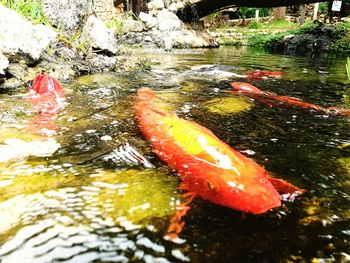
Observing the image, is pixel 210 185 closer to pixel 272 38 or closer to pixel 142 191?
pixel 142 191

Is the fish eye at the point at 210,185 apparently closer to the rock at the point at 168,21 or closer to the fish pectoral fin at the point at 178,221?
the fish pectoral fin at the point at 178,221

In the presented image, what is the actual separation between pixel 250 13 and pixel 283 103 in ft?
97.8

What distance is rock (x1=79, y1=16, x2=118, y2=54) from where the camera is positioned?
25.0 ft

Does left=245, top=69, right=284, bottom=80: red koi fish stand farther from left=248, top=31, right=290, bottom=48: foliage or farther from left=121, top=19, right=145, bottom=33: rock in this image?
left=248, top=31, right=290, bottom=48: foliage

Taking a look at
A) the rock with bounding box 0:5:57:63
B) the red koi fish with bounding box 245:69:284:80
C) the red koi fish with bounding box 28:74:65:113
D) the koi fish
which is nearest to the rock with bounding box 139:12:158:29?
the red koi fish with bounding box 245:69:284:80

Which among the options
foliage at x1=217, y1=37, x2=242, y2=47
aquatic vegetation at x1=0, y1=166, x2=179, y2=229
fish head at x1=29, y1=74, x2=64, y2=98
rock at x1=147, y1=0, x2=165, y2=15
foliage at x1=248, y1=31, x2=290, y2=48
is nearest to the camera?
aquatic vegetation at x1=0, y1=166, x2=179, y2=229

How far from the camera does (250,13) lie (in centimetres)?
3188

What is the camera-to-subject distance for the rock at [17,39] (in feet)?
17.4

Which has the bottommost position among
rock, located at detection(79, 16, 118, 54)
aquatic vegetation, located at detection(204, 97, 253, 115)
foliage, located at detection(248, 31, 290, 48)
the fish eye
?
aquatic vegetation, located at detection(204, 97, 253, 115)

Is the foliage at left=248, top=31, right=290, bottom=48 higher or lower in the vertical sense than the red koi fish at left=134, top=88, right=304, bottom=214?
higher

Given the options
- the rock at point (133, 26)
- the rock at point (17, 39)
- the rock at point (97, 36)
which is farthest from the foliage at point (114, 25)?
the rock at point (17, 39)

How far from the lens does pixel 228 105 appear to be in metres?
4.46

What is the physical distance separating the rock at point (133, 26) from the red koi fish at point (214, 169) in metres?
14.6

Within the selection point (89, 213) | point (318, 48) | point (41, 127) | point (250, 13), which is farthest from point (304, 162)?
point (250, 13)
